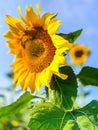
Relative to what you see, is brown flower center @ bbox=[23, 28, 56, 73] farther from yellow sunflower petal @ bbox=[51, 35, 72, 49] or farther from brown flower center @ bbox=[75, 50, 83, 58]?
brown flower center @ bbox=[75, 50, 83, 58]

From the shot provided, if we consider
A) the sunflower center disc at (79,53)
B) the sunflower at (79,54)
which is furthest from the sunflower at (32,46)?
the sunflower center disc at (79,53)

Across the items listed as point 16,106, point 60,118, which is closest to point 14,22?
point 16,106

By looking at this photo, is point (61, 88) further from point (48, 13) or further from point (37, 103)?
point (48, 13)

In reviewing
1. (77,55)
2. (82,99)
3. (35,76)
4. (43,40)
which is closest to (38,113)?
(35,76)

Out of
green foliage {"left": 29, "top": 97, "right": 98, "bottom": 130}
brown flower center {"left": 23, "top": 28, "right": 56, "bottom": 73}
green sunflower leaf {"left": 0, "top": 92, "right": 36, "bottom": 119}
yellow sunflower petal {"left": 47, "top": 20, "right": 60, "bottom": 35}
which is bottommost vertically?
green foliage {"left": 29, "top": 97, "right": 98, "bottom": 130}

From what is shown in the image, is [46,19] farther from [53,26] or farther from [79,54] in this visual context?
[79,54]

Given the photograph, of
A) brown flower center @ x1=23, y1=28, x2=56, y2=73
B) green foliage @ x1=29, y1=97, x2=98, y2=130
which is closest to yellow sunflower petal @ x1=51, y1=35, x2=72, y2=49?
brown flower center @ x1=23, y1=28, x2=56, y2=73
